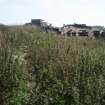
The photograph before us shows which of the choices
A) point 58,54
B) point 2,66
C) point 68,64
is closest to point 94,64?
point 68,64

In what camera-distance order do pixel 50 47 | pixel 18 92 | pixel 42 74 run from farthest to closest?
pixel 50 47, pixel 42 74, pixel 18 92

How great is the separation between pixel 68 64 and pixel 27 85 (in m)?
1.63

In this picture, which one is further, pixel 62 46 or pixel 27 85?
pixel 62 46

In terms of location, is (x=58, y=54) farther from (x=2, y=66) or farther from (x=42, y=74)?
(x=2, y=66)

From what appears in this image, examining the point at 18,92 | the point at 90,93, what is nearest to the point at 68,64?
the point at 90,93

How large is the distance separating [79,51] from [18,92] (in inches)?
161

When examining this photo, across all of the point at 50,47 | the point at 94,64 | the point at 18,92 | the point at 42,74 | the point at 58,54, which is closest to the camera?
the point at 18,92

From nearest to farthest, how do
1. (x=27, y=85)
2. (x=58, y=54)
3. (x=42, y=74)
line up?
(x=27, y=85)
(x=42, y=74)
(x=58, y=54)

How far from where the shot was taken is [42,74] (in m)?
9.55

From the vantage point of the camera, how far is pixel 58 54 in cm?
1127

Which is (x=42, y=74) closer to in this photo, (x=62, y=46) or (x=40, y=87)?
(x=40, y=87)

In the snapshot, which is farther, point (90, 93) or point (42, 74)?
point (42, 74)

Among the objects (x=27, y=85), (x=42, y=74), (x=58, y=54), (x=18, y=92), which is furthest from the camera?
(x=58, y=54)

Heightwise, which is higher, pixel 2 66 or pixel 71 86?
pixel 2 66
